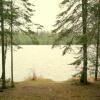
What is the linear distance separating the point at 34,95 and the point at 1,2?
21.8ft

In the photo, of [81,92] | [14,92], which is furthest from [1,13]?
[81,92]

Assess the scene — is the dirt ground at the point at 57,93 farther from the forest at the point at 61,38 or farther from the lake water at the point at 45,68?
the lake water at the point at 45,68

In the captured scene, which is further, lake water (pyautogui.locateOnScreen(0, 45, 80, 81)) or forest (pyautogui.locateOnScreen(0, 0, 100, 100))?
lake water (pyautogui.locateOnScreen(0, 45, 80, 81))

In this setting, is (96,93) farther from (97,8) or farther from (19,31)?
(19,31)

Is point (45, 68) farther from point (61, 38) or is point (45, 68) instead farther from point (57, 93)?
point (57, 93)

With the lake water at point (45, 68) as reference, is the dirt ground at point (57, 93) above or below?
above

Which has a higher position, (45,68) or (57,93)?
(57,93)

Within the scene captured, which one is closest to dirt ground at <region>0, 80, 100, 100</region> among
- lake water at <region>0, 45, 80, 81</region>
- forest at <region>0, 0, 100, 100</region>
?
forest at <region>0, 0, 100, 100</region>

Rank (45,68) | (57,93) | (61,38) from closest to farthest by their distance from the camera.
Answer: (57,93), (61,38), (45,68)

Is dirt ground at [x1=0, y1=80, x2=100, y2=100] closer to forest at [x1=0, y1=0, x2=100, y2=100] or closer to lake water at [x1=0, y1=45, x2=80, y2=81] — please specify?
forest at [x1=0, y1=0, x2=100, y2=100]

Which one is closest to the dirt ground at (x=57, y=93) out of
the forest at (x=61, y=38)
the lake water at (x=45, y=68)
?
the forest at (x=61, y=38)

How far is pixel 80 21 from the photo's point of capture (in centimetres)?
2048

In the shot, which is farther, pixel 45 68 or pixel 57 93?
pixel 45 68

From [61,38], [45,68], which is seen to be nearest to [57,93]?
[61,38]
